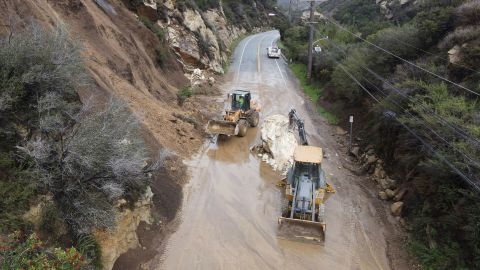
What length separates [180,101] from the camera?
88.3ft

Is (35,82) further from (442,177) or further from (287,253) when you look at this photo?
(442,177)

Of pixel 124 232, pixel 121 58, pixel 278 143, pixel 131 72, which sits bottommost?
pixel 124 232

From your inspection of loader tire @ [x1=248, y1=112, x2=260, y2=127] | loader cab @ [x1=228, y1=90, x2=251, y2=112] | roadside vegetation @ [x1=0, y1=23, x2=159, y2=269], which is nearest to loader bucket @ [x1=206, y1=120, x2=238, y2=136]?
loader cab @ [x1=228, y1=90, x2=251, y2=112]

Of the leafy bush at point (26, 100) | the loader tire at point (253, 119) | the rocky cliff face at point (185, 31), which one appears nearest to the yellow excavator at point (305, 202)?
the leafy bush at point (26, 100)

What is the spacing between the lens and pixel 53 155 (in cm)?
996

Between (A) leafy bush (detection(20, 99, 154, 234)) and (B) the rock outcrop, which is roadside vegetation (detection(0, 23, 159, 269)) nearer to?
(A) leafy bush (detection(20, 99, 154, 234))

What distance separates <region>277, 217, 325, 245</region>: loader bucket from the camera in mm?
12930

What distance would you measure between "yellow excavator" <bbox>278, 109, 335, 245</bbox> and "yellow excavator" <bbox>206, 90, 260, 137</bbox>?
6.27 meters

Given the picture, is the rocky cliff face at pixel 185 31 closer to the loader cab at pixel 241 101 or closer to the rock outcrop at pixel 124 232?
the loader cab at pixel 241 101

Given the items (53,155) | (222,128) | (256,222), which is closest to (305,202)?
(256,222)

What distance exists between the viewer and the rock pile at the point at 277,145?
19.5m

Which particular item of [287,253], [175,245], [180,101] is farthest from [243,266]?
[180,101]

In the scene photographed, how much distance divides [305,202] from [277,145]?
654 centimetres

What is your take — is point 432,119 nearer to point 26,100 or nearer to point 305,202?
point 305,202
